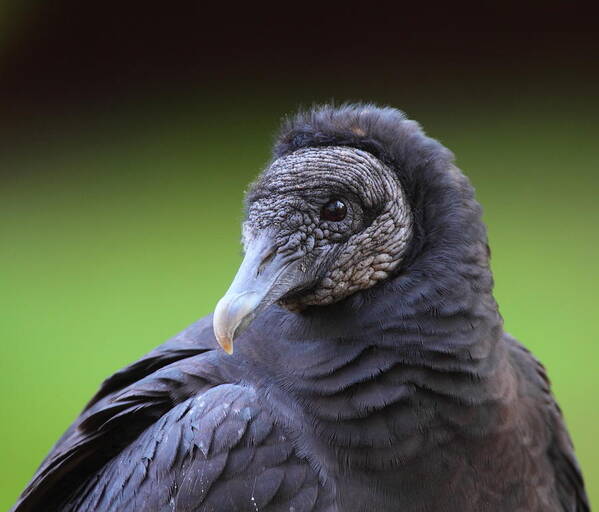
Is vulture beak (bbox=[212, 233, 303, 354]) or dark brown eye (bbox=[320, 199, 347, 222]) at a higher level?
dark brown eye (bbox=[320, 199, 347, 222])

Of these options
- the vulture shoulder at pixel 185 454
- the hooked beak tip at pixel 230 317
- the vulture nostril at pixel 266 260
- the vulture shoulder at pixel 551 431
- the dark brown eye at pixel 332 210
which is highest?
the dark brown eye at pixel 332 210

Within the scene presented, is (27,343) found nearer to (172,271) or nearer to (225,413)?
(172,271)

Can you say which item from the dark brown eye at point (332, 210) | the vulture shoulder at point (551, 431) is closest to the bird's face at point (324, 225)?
the dark brown eye at point (332, 210)

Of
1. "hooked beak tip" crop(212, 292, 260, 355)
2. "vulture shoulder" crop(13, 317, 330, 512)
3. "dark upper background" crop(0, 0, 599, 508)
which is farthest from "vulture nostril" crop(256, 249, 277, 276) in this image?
"dark upper background" crop(0, 0, 599, 508)

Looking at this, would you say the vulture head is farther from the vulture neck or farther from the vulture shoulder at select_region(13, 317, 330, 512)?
the vulture shoulder at select_region(13, 317, 330, 512)

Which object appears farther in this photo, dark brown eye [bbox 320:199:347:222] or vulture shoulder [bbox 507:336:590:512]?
vulture shoulder [bbox 507:336:590:512]

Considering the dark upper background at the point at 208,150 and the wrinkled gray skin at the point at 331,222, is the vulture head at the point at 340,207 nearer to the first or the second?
the wrinkled gray skin at the point at 331,222

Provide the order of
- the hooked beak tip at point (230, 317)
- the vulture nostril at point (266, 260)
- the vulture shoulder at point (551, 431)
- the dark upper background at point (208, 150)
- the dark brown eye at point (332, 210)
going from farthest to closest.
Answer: the dark upper background at point (208, 150) < the vulture shoulder at point (551, 431) < the dark brown eye at point (332, 210) < the vulture nostril at point (266, 260) < the hooked beak tip at point (230, 317)
